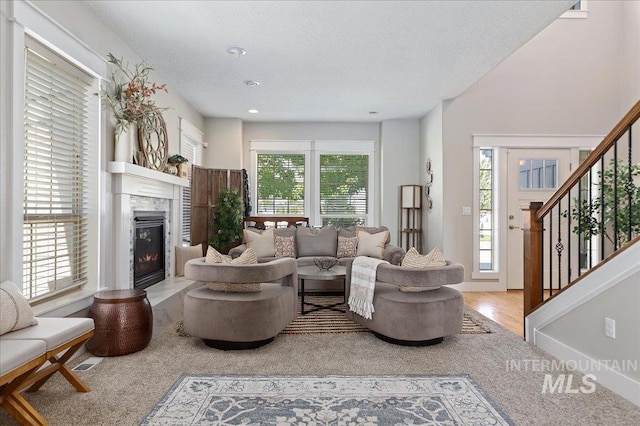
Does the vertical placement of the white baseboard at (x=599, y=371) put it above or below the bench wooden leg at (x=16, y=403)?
below

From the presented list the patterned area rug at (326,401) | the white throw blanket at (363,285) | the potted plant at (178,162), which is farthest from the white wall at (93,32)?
the white throw blanket at (363,285)

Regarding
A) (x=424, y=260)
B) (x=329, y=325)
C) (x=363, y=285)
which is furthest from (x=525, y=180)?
(x=329, y=325)

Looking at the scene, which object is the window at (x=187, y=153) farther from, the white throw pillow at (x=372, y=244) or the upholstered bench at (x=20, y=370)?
the upholstered bench at (x=20, y=370)

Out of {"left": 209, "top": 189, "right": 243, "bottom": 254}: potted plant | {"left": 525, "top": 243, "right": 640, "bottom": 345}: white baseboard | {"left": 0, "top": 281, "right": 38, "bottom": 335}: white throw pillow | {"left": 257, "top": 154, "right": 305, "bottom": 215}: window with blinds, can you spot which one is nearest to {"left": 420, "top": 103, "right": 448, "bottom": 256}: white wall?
{"left": 257, "top": 154, "right": 305, "bottom": 215}: window with blinds

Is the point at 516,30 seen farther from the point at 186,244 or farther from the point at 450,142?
the point at 186,244

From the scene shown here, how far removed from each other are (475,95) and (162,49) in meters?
4.16

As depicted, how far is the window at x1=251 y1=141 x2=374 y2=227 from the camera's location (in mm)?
6953

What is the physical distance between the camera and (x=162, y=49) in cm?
382

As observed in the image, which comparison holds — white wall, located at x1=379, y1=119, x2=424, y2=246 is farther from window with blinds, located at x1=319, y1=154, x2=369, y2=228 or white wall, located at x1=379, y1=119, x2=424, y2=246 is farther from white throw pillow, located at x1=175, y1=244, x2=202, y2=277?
white throw pillow, located at x1=175, y1=244, x2=202, y2=277

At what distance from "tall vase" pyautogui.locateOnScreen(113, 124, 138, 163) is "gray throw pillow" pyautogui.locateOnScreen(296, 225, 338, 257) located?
2.66 metres

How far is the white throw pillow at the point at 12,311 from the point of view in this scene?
1.98 m

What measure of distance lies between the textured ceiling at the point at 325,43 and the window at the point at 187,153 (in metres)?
0.47

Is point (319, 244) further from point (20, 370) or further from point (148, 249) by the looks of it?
point (20, 370)

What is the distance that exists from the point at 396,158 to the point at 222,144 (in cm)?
300
